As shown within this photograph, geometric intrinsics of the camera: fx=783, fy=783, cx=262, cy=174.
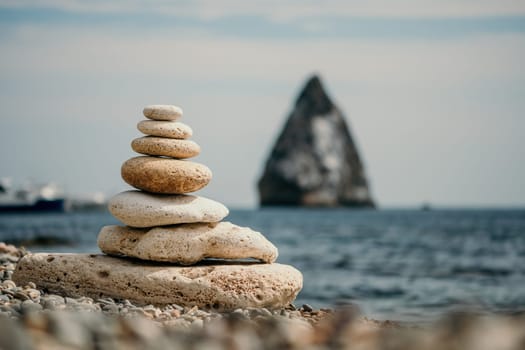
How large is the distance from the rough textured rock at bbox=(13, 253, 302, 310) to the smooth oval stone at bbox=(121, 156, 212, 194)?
3.09 feet

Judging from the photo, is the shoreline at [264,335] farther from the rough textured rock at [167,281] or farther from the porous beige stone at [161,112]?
the porous beige stone at [161,112]

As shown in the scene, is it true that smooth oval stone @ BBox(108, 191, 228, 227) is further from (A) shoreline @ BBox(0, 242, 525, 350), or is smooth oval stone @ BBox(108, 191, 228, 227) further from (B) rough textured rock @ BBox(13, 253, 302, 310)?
(A) shoreline @ BBox(0, 242, 525, 350)

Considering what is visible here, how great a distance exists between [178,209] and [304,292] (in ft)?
30.6

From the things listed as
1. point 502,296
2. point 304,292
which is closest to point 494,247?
point 502,296

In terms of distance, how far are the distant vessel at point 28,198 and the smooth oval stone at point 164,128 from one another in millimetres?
53606

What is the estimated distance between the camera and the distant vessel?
6241cm

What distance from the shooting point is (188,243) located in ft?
30.5

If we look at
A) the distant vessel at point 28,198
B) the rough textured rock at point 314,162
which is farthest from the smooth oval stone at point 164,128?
the rough textured rock at point 314,162

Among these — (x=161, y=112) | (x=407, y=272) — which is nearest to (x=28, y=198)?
(x=407, y=272)

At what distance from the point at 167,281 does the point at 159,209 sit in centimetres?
86

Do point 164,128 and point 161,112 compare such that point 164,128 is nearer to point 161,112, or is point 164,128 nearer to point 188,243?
point 161,112

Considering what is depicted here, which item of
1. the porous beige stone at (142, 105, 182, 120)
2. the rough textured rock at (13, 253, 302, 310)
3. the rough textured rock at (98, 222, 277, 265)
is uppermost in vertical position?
the porous beige stone at (142, 105, 182, 120)

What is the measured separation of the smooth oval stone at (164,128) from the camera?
377 inches

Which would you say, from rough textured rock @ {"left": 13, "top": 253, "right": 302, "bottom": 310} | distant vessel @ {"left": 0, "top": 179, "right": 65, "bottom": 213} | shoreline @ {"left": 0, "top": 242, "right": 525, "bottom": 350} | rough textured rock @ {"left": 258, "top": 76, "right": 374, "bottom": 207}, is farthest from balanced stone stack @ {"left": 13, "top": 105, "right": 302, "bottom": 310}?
rough textured rock @ {"left": 258, "top": 76, "right": 374, "bottom": 207}
